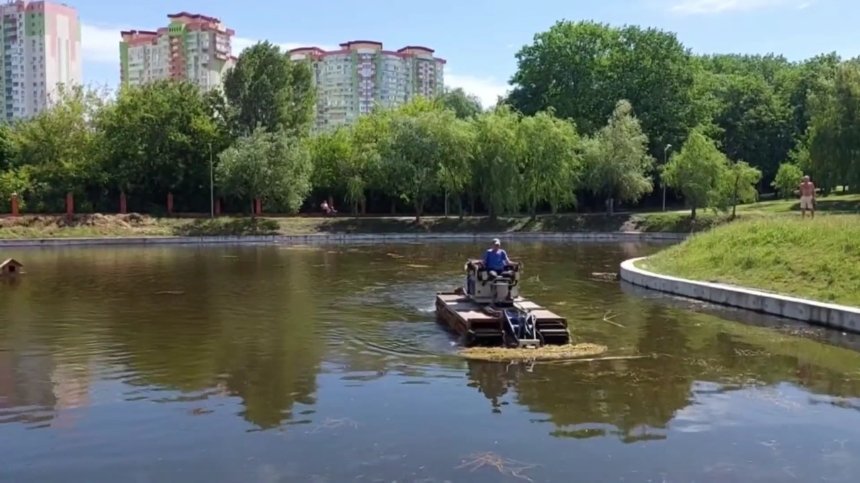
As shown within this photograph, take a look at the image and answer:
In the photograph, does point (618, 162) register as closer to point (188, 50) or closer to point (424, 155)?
point (424, 155)

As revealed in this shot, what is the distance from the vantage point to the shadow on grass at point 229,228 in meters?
48.4

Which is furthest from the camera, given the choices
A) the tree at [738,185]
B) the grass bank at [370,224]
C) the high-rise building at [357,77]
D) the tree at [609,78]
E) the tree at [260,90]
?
the high-rise building at [357,77]

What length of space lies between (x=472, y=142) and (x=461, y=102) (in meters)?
41.2

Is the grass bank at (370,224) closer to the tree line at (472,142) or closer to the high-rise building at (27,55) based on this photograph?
the tree line at (472,142)

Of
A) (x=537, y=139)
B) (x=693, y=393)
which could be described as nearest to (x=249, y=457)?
(x=693, y=393)

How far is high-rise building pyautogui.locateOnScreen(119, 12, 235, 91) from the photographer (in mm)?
93312

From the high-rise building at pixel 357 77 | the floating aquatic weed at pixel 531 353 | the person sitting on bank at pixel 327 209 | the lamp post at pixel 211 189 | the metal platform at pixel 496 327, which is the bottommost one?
the floating aquatic weed at pixel 531 353

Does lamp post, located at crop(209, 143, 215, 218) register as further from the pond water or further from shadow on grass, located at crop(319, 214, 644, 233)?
the pond water

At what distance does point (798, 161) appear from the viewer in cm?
5659

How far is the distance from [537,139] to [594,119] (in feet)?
46.5

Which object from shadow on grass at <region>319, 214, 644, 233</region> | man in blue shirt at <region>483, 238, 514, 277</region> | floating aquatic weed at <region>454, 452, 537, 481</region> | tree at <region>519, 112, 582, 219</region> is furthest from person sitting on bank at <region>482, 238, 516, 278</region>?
tree at <region>519, 112, 582, 219</region>

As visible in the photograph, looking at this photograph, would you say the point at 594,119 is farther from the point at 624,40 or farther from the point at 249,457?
the point at 249,457

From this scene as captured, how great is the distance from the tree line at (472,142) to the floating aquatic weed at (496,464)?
42832mm

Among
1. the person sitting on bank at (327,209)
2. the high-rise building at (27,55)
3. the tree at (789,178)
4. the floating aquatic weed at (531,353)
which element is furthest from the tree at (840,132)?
the high-rise building at (27,55)
